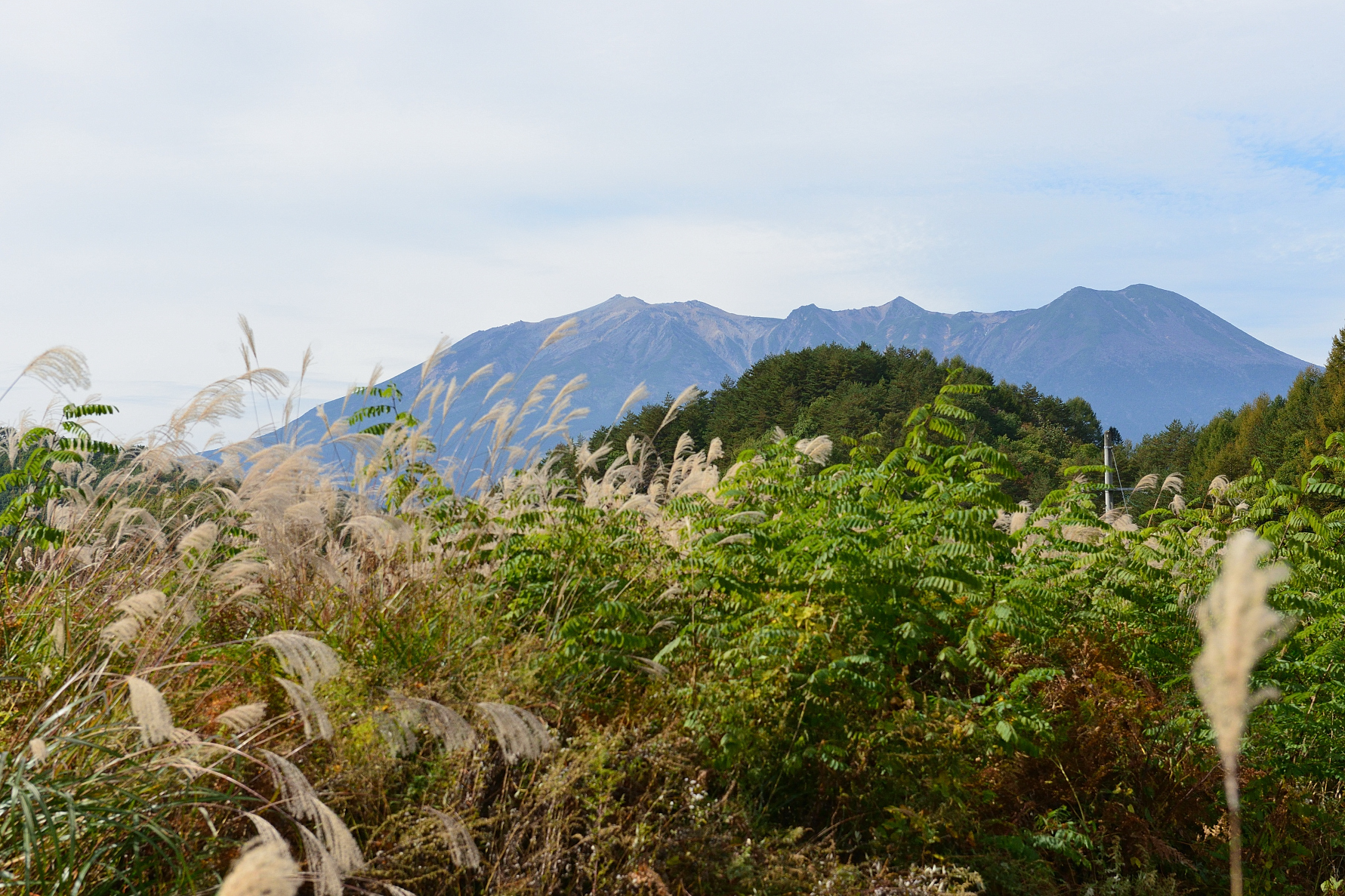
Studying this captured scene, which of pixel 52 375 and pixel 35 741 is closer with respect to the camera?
pixel 35 741

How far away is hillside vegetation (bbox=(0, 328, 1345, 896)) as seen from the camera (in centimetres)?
291

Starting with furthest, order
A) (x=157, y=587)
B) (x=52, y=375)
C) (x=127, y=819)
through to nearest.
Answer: (x=52, y=375) → (x=157, y=587) → (x=127, y=819)

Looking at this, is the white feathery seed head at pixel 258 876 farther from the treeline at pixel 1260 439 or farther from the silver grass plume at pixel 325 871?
the treeline at pixel 1260 439

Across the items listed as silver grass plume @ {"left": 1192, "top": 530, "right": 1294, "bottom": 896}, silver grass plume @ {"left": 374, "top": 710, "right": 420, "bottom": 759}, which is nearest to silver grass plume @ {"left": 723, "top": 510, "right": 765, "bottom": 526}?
silver grass plume @ {"left": 374, "top": 710, "right": 420, "bottom": 759}

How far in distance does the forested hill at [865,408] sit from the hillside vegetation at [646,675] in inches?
1286

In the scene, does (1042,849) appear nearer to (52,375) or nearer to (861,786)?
(861,786)

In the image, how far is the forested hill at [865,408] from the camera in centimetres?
4284

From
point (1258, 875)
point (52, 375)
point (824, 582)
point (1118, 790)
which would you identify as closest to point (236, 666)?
point (52, 375)

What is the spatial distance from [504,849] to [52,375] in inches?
116

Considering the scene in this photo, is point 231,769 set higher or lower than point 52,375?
lower

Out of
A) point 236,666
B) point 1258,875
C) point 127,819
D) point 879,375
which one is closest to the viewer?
point 127,819

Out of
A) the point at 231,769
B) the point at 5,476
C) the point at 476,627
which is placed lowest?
the point at 231,769

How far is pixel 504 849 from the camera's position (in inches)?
118

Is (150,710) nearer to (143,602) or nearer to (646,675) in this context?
(143,602)
